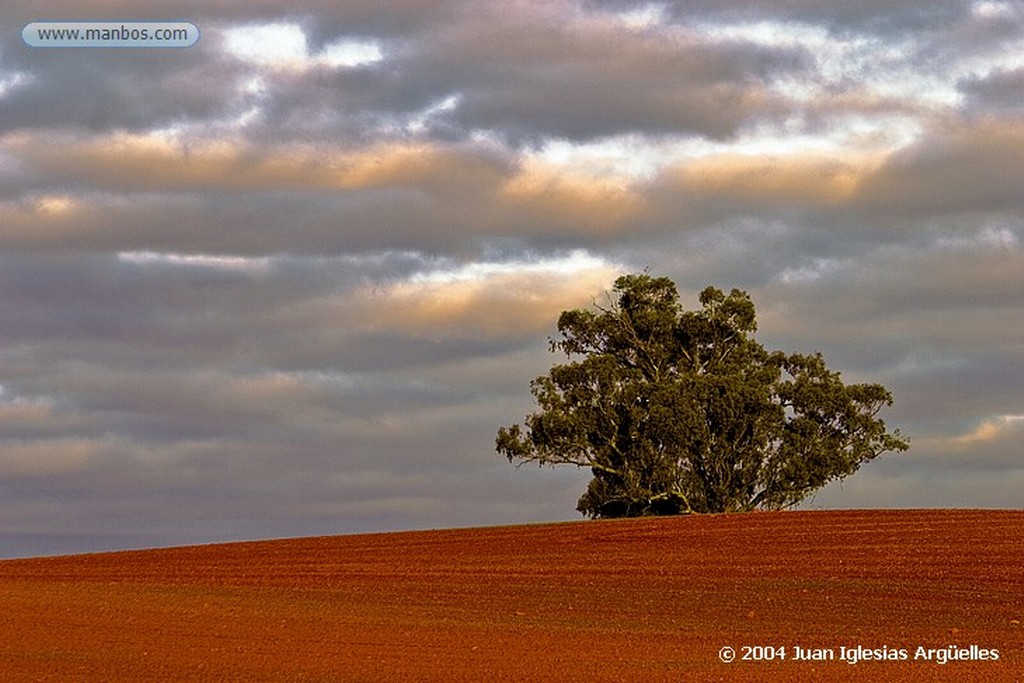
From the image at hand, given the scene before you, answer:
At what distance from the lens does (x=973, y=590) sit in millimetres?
29656

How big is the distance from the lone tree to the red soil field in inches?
197

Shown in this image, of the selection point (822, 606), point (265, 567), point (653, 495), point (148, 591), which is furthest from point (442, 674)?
point (653, 495)

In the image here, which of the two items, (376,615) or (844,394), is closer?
(376,615)

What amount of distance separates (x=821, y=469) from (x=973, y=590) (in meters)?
22.5

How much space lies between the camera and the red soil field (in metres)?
20.0

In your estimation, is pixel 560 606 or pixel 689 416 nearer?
pixel 560 606

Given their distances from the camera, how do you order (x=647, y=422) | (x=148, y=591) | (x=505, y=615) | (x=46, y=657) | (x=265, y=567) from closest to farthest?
(x=46, y=657), (x=505, y=615), (x=148, y=591), (x=265, y=567), (x=647, y=422)

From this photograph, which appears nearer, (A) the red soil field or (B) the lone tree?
(A) the red soil field

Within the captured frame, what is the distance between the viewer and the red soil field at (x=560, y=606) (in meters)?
20.0

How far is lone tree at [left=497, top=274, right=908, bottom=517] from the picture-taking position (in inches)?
2024

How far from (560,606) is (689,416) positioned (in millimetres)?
22671

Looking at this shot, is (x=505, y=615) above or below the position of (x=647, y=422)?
below

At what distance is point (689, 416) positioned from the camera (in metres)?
50.2

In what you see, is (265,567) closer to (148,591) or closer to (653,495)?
(148,591)
